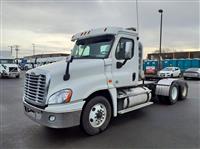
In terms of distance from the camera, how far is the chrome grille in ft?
14.7

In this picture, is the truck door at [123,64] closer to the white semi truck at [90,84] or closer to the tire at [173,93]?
the white semi truck at [90,84]

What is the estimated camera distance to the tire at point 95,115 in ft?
15.4

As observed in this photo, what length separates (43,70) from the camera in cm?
461

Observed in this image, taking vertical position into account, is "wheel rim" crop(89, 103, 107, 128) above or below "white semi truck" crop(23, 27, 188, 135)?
below

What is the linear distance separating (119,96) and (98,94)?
816mm

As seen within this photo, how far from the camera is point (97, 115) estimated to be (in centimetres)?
496

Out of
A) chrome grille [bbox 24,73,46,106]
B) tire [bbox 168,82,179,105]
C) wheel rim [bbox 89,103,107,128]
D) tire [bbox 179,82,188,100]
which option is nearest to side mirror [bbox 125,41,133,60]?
wheel rim [bbox 89,103,107,128]

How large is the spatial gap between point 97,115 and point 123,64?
63.0 inches

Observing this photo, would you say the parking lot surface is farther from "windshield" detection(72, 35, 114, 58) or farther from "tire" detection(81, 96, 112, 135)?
"windshield" detection(72, 35, 114, 58)

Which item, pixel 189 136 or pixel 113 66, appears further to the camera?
pixel 113 66

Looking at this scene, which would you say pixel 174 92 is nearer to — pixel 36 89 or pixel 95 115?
pixel 95 115

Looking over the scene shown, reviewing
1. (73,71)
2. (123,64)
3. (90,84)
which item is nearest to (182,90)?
(123,64)

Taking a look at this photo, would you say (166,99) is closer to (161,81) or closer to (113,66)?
(161,81)

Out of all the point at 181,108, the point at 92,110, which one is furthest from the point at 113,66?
the point at 181,108
